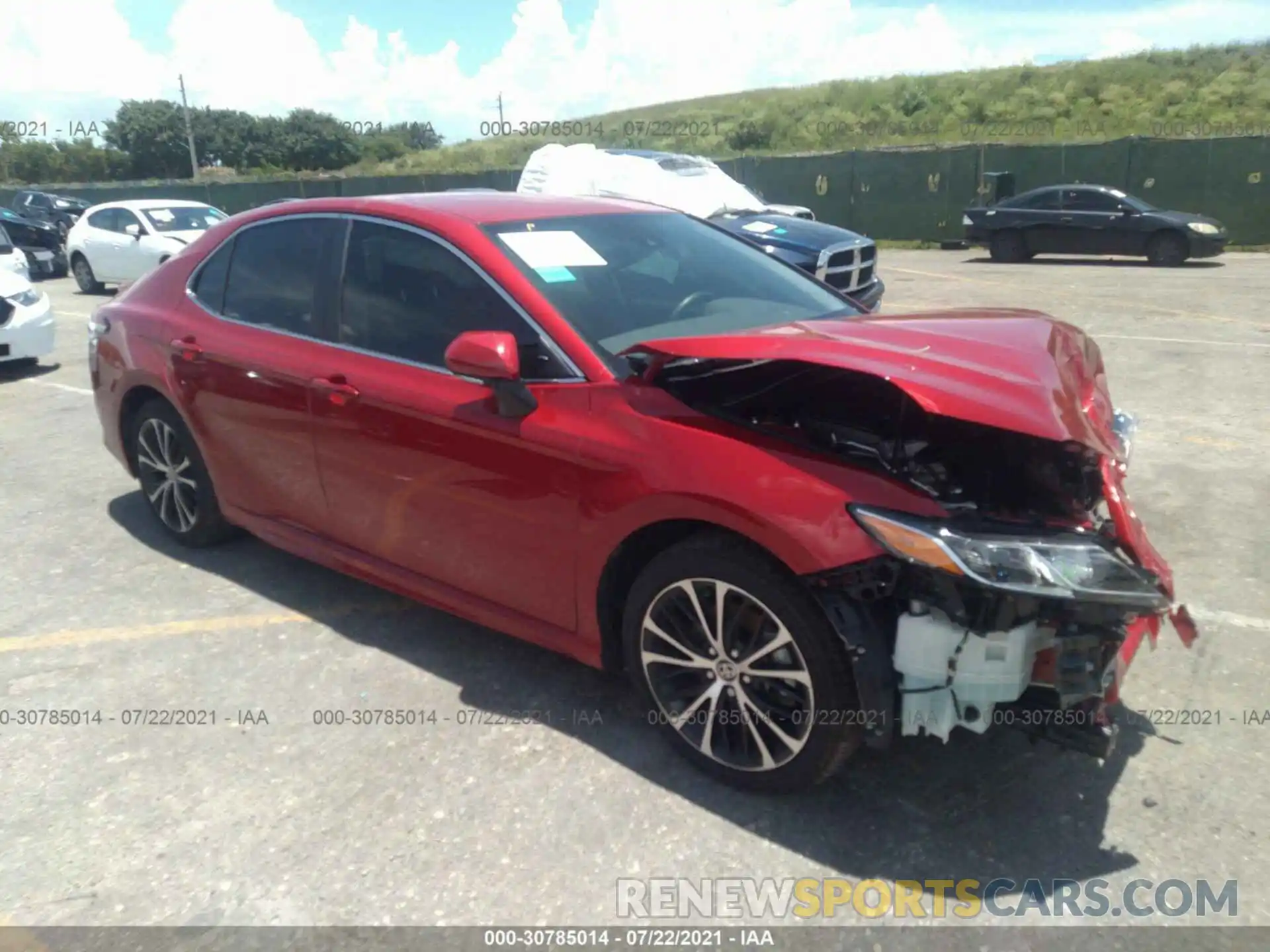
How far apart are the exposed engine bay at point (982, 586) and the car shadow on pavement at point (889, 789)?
33 cm

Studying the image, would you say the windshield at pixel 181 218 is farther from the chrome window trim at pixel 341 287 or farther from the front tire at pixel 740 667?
the front tire at pixel 740 667

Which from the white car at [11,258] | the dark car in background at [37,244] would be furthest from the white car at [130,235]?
the white car at [11,258]

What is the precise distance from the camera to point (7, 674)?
4.09m

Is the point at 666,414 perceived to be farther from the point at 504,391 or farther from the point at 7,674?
the point at 7,674

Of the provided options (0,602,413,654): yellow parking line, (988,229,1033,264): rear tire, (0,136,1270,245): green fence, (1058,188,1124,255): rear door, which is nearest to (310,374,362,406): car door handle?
(0,602,413,654): yellow parking line

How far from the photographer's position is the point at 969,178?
990 inches

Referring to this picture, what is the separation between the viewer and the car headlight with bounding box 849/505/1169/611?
8.53ft

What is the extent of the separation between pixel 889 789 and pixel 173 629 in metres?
2.96

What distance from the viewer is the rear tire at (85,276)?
18.2 metres

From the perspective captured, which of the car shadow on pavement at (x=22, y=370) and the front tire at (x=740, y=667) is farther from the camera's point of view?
the car shadow on pavement at (x=22, y=370)

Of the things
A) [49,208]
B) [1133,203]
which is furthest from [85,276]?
[1133,203]

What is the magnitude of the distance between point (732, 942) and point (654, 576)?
1024 mm

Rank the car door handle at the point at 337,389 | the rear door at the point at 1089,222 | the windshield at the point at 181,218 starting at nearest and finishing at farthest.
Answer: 1. the car door handle at the point at 337,389
2. the windshield at the point at 181,218
3. the rear door at the point at 1089,222

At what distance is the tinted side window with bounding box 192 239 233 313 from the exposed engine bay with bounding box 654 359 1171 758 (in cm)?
268
